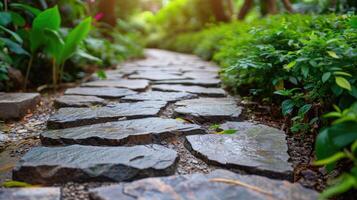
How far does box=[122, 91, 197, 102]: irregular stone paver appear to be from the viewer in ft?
8.11

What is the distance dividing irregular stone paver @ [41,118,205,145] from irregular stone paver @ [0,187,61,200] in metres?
0.44

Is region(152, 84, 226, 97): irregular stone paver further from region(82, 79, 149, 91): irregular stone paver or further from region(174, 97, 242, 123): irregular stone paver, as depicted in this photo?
region(174, 97, 242, 123): irregular stone paver

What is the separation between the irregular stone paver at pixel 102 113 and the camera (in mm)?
1913

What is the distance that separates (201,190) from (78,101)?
1.56m

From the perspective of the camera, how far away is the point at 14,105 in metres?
2.14

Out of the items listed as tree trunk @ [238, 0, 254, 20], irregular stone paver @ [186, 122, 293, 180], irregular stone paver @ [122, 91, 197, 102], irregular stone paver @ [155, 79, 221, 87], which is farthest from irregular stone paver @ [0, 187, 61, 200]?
tree trunk @ [238, 0, 254, 20]

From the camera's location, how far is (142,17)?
600 inches

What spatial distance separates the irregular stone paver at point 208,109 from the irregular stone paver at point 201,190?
76cm

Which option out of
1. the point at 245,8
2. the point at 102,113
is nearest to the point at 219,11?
the point at 245,8

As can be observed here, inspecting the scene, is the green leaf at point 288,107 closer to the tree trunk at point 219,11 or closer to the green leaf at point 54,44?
the green leaf at point 54,44

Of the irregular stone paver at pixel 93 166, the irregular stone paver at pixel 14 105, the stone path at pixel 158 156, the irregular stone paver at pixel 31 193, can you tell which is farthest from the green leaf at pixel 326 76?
the irregular stone paver at pixel 14 105

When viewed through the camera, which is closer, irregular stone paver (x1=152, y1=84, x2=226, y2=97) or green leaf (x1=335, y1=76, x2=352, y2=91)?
green leaf (x1=335, y1=76, x2=352, y2=91)

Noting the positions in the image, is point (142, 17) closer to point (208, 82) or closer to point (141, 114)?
point (208, 82)

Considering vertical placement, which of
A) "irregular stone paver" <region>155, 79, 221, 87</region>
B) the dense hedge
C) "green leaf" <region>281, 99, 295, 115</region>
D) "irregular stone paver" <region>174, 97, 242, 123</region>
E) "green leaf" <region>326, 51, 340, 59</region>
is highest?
"green leaf" <region>326, 51, 340, 59</region>
